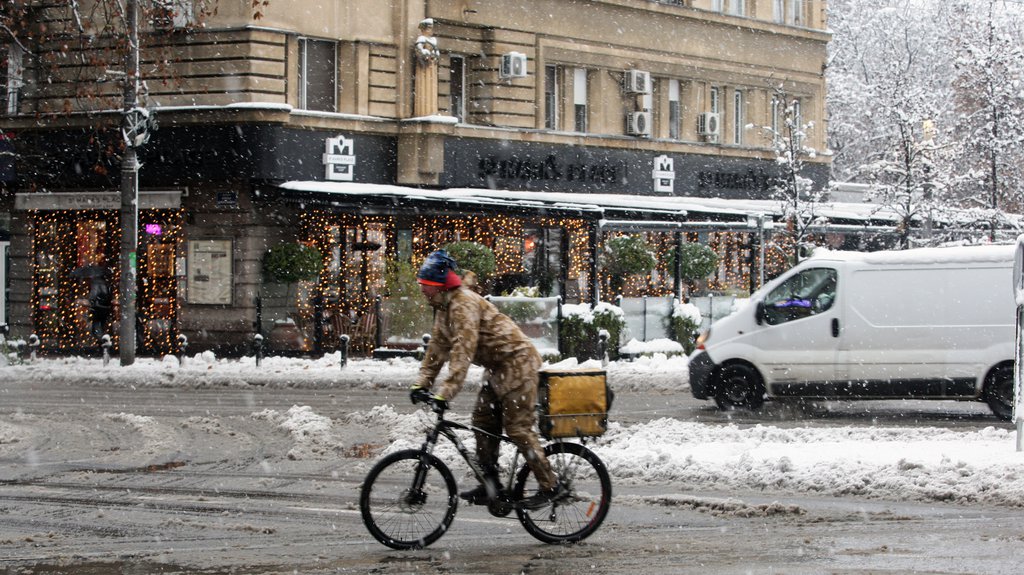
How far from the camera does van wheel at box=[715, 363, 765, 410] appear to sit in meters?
19.3

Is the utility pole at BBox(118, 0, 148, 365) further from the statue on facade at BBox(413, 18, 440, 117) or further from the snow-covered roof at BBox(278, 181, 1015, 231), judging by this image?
the statue on facade at BBox(413, 18, 440, 117)

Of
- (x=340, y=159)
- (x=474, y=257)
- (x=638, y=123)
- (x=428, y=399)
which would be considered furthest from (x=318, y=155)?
(x=428, y=399)

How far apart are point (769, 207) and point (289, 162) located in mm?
15467

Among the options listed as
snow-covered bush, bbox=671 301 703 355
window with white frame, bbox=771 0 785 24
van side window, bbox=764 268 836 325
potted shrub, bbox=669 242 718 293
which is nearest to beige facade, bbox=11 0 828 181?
window with white frame, bbox=771 0 785 24

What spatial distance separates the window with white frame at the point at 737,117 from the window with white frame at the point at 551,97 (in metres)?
7.14

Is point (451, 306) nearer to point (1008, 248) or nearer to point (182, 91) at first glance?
point (1008, 248)

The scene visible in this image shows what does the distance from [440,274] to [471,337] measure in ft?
1.36

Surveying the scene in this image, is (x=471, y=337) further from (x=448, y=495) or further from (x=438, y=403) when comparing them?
(x=448, y=495)

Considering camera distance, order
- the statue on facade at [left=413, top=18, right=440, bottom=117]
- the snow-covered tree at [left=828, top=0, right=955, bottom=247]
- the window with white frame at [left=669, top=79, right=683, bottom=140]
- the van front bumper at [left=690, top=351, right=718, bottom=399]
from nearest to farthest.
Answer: the van front bumper at [left=690, top=351, right=718, bottom=399] → the statue on facade at [left=413, top=18, right=440, bottom=117] → the window with white frame at [left=669, top=79, right=683, bottom=140] → the snow-covered tree at [left=828, top=0, right=955, bottom=247]

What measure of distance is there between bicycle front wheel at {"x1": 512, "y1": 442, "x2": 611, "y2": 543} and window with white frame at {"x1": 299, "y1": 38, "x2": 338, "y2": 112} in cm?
2478

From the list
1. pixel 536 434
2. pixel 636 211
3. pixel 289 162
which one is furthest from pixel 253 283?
pixel 536 434

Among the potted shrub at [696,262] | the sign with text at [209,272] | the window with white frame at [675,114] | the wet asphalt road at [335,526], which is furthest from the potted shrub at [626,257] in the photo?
the wet asphalt road at [335,526]

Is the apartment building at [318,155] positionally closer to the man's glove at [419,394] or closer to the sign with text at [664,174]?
the sign with text at [664,174]

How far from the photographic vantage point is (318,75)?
111 ft
